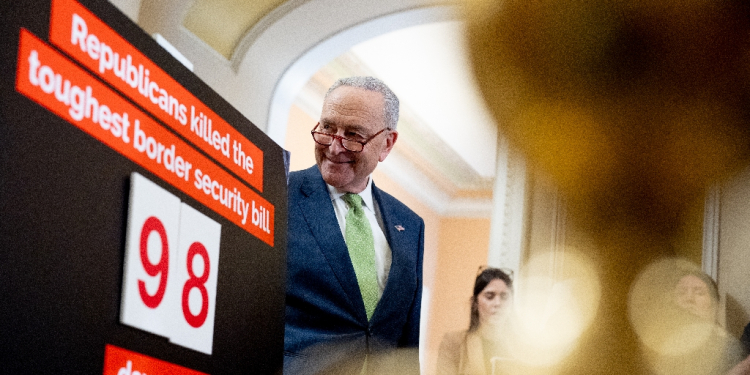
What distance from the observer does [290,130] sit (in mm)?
5074

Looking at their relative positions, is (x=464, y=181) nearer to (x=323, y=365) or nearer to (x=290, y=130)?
(x=290, y=130)

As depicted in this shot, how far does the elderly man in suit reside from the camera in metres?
1.34

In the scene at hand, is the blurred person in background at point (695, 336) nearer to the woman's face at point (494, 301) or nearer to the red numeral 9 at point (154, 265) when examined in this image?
the red numeral 9 at point (154, 265)

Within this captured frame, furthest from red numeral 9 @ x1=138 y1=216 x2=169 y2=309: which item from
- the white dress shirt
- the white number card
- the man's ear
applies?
the man's ear

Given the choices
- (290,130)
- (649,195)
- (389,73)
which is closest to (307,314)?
(649,195)

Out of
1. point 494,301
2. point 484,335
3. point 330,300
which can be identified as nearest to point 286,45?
point 494,301

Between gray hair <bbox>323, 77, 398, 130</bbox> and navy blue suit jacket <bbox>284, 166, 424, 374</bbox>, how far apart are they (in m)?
0.24

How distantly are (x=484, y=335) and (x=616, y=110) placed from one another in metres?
1.48

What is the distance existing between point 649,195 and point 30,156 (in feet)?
1.94

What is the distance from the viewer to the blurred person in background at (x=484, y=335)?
1.62 meters

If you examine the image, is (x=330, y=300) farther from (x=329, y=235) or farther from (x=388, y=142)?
(x=388, y=142)

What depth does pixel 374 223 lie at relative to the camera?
1540 mm

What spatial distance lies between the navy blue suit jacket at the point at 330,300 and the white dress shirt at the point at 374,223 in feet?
0.08

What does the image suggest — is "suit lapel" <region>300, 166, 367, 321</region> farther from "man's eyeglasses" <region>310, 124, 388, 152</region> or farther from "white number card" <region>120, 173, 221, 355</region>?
"white number card" <region>120, 173, 221, 355</region>
